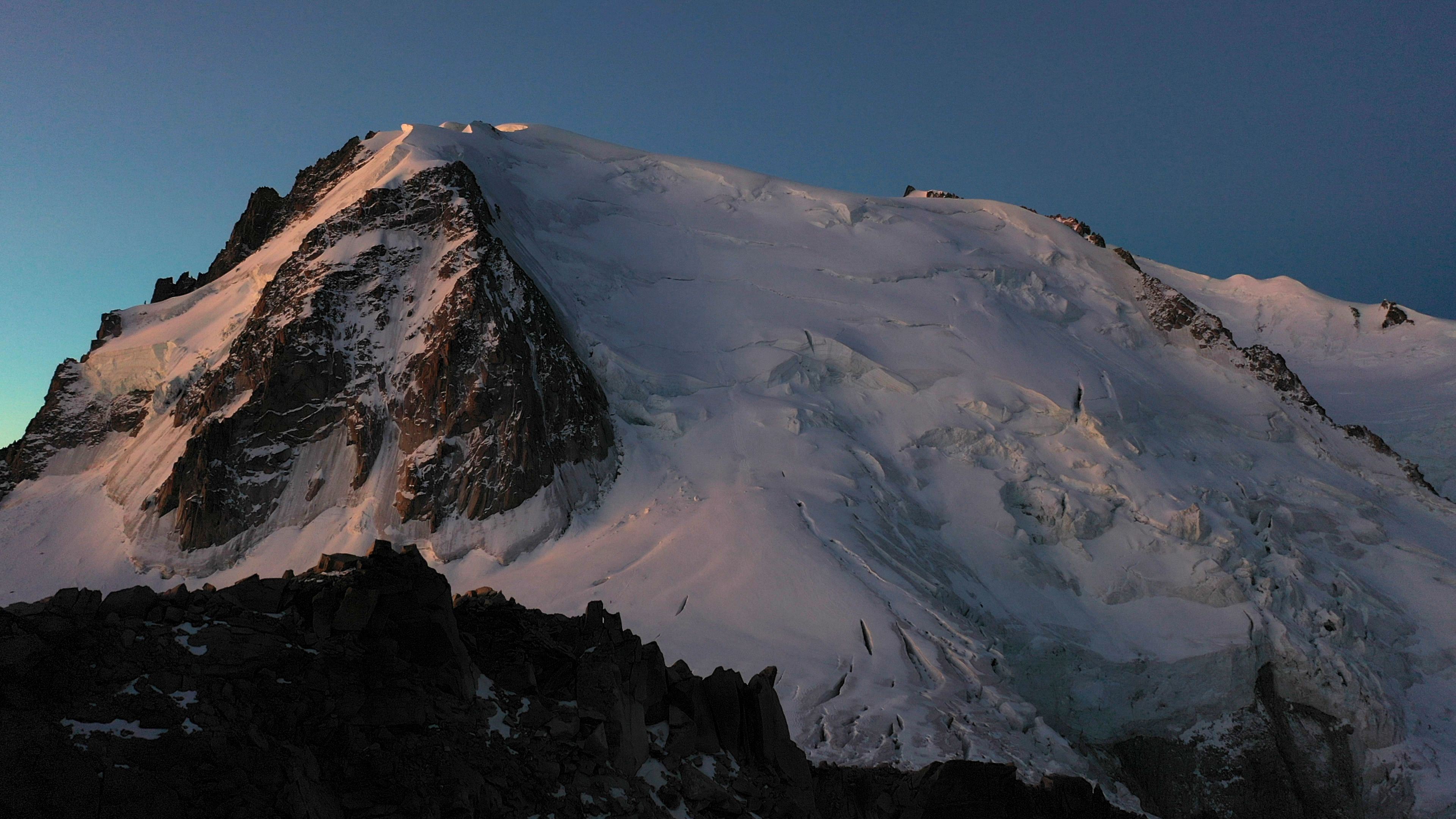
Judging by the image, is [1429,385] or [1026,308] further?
[1429,385]

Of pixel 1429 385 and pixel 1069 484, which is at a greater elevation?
pixel 1429 385

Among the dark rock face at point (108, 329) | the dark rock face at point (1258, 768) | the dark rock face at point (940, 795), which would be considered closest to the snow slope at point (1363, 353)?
the dark rock face at point (1258, 768)

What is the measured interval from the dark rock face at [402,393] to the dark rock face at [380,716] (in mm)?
26866

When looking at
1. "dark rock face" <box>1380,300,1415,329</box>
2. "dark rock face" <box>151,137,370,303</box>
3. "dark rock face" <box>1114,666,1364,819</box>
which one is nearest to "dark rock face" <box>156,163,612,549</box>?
"dark rock face" <box>151,137,370,303</box>

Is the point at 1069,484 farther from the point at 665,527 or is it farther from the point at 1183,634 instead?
the point at 665,527

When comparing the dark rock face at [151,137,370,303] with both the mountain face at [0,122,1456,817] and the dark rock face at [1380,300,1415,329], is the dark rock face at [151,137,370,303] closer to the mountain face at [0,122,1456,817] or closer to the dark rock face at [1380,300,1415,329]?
the mountain face at [0,122,1456,817]

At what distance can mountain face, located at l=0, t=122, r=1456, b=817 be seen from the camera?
39156mm

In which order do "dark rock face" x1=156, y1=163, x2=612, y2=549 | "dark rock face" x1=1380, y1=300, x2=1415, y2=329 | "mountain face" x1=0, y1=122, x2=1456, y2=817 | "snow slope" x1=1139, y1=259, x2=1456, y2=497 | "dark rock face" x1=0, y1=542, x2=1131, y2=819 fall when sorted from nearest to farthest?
"dark rock face" x1=0, y1=542, x2=1131, y2=819 → "mountain face" x1=0, y1=122, x2=1456, y2=817 → "dark rock face" x1=156, y1=163, x2=612, y2=549 → "snow slope" x1=1139, y1=259, x2=1456, y2=497 → "dark rock face" x1=1380, y1=300, x2=1415, y2=329

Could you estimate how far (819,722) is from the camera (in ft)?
106

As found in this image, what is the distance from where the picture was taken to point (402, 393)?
153 ft

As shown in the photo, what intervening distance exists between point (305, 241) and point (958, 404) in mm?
31858

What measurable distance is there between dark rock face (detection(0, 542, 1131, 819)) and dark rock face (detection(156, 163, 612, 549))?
26.9 meters

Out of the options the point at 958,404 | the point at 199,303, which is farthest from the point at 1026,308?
the point at 199,303

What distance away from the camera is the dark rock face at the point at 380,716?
1155 cm
